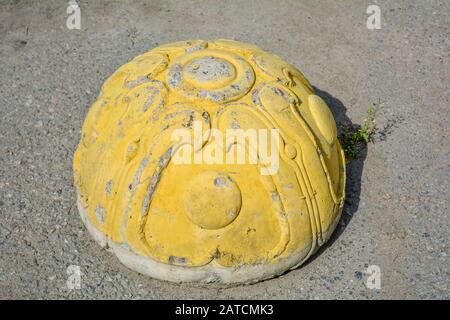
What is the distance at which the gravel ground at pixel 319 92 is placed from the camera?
15.7 feet

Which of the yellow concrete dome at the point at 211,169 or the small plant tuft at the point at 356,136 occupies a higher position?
the yellow concrete dome at the point at 211,169

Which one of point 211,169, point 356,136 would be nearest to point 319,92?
point 356,136

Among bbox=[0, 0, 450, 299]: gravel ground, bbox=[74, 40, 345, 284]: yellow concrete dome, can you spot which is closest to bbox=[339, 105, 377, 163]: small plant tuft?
bbox=[0, 0, 450, 299]: gravel ground

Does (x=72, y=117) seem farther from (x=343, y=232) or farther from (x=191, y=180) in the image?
(x=343, y=232)

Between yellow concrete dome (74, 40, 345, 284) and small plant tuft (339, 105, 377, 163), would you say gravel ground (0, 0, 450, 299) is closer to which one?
small plant tuft (339, 105, 377, 163)

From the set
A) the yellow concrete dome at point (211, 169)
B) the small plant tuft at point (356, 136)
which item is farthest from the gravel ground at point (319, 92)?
the yellow concrete dome at point (211, 169)

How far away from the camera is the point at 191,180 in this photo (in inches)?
154

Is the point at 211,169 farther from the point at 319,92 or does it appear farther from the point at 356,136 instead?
the point at 319,92

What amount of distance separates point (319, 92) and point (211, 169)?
3.35 m

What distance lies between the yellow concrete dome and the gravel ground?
0.56 m

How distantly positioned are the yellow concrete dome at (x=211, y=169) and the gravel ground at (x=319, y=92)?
56 centimetres

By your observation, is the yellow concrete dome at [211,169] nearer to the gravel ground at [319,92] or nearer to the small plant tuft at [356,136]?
the gravel ground at [319,92]

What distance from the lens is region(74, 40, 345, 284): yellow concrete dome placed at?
3.93m

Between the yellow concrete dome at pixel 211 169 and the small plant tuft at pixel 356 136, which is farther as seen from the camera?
the small plant tuft at pixel 356 136
